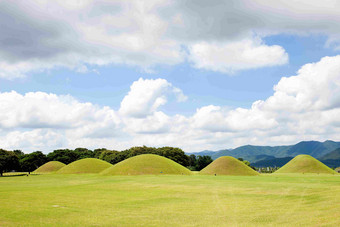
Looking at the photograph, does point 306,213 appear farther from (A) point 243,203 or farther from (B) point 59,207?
(B) point 59,207

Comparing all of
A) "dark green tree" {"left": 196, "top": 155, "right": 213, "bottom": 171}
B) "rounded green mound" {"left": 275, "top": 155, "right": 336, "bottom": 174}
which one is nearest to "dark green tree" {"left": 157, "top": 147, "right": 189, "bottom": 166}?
"dark green tree" {"left": 196, "top": 155, "right": 213, "bottom": 171}

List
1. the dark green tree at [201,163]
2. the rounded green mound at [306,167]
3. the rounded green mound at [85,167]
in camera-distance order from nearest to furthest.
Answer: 1. the rounded green mound at [85,167]
2. the rounded green mound at [306,167]
3. the dark green tree at [201,163]

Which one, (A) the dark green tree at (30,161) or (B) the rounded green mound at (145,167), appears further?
(A) the dark green tree at (30,161)

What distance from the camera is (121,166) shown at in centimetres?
9944

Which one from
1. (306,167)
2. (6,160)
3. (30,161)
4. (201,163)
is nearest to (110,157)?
(30,161)

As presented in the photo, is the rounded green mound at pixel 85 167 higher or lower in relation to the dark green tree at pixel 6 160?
lower

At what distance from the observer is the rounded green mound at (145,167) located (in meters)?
93.3

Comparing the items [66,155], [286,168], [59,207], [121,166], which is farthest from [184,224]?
[66,155]

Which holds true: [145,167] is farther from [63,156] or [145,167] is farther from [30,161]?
[63,156]

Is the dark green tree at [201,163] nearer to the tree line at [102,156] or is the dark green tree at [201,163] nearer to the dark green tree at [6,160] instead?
the tree line at [102,156]

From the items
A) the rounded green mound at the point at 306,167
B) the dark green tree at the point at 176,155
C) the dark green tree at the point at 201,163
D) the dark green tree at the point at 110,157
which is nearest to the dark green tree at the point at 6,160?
the dark green tree at the point at 110,157

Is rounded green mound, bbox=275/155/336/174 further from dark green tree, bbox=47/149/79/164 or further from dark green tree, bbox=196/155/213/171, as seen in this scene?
dark green tree, bbox=47/149/79/164

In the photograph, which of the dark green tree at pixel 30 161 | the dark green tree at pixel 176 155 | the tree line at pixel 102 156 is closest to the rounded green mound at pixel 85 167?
the tree line at pixel 102 156

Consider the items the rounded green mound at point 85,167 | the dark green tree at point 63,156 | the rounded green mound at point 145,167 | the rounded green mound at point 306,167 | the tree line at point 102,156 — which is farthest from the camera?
the dark green tree at point 63,156
